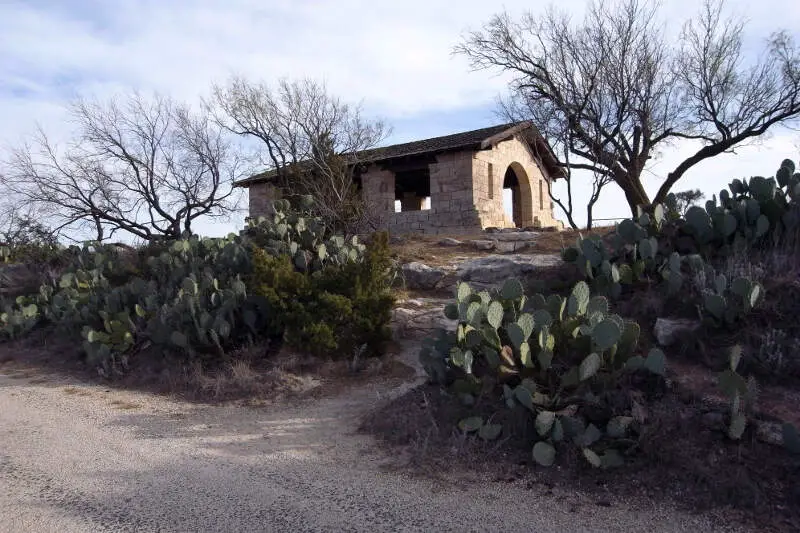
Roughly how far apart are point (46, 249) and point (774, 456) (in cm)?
1543

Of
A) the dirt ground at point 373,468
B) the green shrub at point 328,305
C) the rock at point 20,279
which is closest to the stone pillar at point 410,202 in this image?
the rock at point 20,279

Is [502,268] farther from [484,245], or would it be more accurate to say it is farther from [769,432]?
[769,432]

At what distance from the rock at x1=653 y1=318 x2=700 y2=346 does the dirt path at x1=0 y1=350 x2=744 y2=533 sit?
217 centimetres

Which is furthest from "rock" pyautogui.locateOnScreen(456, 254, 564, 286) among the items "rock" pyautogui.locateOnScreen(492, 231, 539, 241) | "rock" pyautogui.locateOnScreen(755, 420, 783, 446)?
"rock" pyautogui.locateOnScreen(755, 420, 783, 446)

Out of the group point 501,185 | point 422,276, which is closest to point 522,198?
point 501,185

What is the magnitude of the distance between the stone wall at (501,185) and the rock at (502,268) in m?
7.04

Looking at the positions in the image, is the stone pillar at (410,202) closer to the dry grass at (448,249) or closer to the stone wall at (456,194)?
the stone wall at (456,194)

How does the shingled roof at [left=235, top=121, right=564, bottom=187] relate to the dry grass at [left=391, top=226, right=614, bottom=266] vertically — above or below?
above

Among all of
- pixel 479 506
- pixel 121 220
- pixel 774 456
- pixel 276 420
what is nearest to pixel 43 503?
pixel 276 420

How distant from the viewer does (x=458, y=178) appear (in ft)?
56.9

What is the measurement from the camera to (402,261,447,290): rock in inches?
396

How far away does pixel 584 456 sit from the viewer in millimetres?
4020

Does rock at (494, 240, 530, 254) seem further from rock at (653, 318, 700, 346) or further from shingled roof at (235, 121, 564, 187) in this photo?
rock at (653, 318, 700, 346)

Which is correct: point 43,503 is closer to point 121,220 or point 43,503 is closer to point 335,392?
point 335,392
